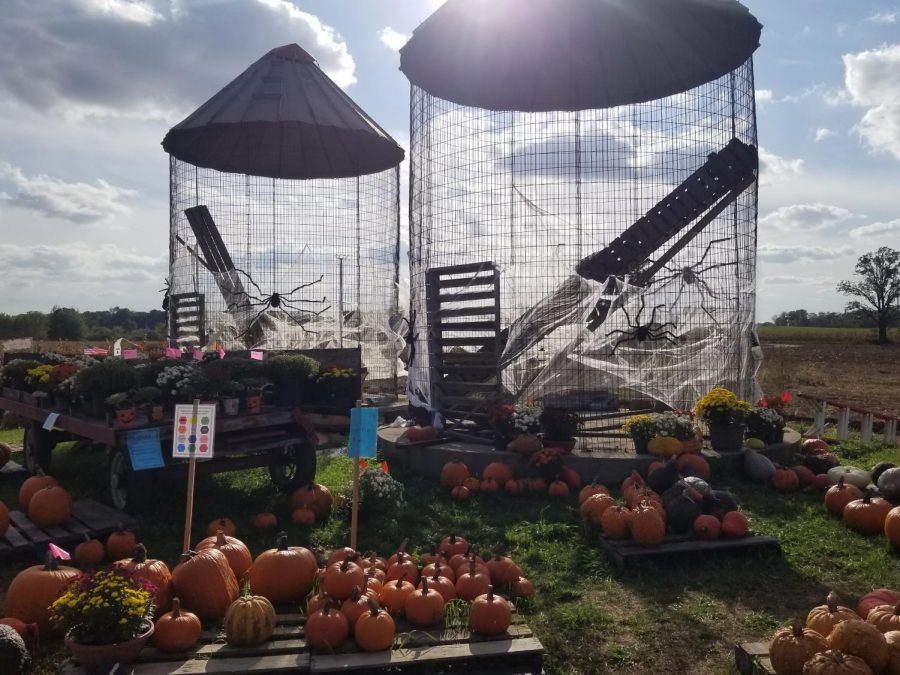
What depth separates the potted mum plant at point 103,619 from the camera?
3627mm

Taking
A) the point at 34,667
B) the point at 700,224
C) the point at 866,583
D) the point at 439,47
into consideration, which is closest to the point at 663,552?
the point at 866,583

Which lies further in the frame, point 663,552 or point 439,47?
point 439,47

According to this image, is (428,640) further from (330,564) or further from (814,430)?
(814,430)

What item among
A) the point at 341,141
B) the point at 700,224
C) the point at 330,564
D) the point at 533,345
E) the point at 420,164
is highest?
the point at 341,141

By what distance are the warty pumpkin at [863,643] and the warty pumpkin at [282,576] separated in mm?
3041

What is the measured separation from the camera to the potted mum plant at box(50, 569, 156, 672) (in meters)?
3.63

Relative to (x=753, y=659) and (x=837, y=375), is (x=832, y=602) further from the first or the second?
(x=837, y=375)

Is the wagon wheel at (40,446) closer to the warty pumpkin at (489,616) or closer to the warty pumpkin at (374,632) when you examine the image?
the warty pumpkin at (374,632)

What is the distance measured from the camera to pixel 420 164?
11117 mm

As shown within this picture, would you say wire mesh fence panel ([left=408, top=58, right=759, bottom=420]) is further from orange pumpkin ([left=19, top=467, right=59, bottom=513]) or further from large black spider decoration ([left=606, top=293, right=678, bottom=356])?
orange pumpkin ([left=19, top=467, right=59, bottom=513])

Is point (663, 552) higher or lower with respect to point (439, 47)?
lower

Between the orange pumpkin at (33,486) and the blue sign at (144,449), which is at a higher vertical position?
the blue sign at (144,449)

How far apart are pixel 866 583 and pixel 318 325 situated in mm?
11946

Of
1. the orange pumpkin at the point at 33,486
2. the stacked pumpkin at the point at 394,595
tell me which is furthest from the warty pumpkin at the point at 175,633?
the orange pumpkin at the point at 33,486
